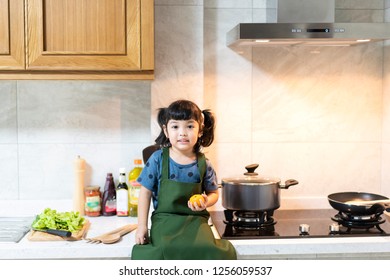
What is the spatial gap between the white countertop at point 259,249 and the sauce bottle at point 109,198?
31cm

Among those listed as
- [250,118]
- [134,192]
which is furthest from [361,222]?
[134,192]

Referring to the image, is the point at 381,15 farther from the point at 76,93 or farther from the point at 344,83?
the point at 76,93

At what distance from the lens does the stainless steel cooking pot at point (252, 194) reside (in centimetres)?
237

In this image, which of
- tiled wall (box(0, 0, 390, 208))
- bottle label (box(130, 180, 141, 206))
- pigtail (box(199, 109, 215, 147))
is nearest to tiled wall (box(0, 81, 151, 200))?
tiled wall (box(0, 0, 390, 208))

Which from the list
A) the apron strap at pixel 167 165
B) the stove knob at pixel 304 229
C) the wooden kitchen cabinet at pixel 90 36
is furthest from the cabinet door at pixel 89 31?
the stove knob at pixel 304 229

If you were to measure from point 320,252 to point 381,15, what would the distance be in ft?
3.99

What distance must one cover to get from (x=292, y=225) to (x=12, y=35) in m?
1.31

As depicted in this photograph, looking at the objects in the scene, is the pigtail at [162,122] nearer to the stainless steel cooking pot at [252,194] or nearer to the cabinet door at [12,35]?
the stainless steel cooking pot at [252,194]

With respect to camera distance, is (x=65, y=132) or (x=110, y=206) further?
(x=65, y=132)

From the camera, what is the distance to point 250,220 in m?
2.41

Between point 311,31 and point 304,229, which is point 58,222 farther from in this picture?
point 311,31

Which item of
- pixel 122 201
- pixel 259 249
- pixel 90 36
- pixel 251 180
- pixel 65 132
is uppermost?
pixel 90 36

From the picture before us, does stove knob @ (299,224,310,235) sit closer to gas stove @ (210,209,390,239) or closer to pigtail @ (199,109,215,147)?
gas stove @ (210,209,390,239)
